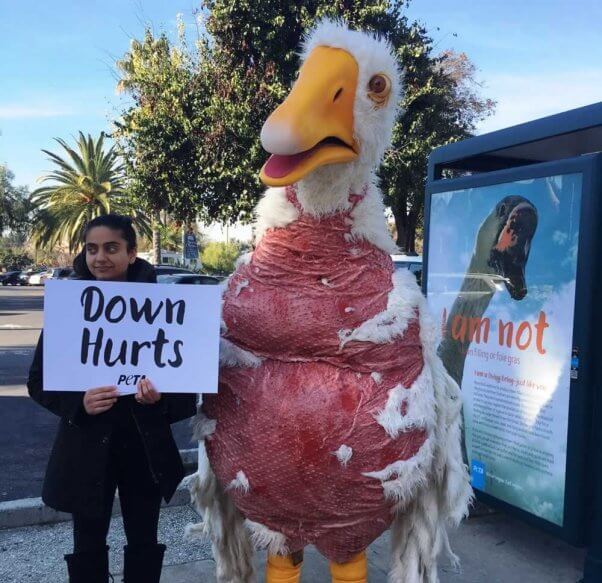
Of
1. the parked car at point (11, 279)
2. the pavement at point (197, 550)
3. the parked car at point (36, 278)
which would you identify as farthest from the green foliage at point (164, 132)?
the parked car at point (11, 279)

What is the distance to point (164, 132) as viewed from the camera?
1048 cm

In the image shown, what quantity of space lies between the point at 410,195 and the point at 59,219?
19.5 m

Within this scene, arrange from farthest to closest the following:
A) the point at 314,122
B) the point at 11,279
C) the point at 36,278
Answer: the point at 11,279
the point at 36,278
the point at 314,122

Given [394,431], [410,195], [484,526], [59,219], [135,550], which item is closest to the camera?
[394,431]

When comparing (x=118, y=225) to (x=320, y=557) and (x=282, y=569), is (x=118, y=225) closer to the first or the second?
(x=282, y=569)

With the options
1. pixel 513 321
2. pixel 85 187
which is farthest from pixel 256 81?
pixel 85 187

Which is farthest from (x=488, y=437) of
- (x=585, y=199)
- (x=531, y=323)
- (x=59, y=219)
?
(x=59, y=219)

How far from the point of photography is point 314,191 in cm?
193

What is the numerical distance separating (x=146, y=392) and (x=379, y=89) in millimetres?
1189

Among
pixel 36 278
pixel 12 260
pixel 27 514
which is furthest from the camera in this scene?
pixel 12 260

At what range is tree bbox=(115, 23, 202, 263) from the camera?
34.4ft

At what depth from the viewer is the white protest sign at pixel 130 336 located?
1.86 m

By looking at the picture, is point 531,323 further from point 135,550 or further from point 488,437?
point 135,550

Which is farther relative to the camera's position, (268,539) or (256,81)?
(256,81)
